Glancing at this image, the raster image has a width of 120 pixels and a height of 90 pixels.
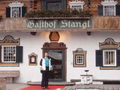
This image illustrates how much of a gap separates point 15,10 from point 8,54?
2.97m

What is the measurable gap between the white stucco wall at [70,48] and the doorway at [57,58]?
264mm

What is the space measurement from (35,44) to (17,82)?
266 centimetres

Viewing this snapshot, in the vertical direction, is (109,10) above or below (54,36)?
above

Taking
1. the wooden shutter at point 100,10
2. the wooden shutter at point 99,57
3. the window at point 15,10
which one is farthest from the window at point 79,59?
the window at point 15,10

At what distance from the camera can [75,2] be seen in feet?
87.6

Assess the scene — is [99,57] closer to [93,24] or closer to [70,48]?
[70,48]

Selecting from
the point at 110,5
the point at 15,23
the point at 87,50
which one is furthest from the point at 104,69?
the point at 15,23

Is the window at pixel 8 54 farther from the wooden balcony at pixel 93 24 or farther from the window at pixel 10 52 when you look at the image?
the wooden balcony at pixel 93 24

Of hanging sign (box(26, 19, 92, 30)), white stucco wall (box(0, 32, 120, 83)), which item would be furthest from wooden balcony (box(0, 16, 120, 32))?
white stucco wall (box(0, 32, 120, 83))

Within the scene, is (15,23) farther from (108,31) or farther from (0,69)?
(108,31)

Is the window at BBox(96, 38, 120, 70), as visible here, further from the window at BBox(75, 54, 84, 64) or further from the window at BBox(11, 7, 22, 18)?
the window at BBox(11, 7, 22, 18)

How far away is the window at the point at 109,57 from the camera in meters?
25.7

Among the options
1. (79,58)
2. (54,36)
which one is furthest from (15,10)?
(79,58)

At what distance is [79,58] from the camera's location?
84.7ft
